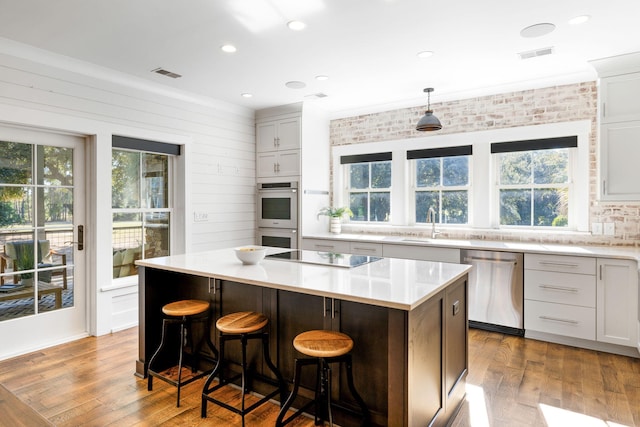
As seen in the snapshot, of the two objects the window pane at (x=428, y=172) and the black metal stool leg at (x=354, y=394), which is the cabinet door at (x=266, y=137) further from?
Answer: the black metal stool leg at (x=354, y=394)

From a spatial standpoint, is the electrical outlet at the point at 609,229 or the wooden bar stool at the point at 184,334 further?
the electrical outlet at the point at 609,229

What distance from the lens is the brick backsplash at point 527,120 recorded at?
389 cm

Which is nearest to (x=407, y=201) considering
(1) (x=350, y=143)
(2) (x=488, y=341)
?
(1) (x=350, y=143)

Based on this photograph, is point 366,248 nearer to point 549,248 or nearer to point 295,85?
point 549,248

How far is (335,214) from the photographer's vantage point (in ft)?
17.9

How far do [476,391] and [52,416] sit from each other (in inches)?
113

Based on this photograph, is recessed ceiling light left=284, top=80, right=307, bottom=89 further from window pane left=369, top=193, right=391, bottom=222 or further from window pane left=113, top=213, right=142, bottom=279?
window pane left=113, top=213, right=142, bottom=279

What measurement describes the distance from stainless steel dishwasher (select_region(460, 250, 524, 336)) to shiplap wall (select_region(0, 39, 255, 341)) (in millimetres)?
3153

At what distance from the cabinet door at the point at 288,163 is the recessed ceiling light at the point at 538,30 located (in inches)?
119

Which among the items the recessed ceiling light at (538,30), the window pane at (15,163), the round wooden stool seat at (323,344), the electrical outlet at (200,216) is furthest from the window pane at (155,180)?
the recessed ceiling light at (538,30)

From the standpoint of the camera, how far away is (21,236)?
3.41m

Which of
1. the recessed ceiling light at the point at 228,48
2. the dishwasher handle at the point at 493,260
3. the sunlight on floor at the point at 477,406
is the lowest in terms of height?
the sunlight on floor at the point at 477,406

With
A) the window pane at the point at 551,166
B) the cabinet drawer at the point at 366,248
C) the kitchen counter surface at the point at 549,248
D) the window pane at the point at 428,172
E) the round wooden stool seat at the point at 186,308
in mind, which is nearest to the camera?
the round wooden stool seat at the point at 186,308

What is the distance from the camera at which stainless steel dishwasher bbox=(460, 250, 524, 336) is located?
380 centimetres
